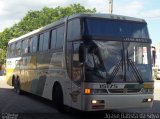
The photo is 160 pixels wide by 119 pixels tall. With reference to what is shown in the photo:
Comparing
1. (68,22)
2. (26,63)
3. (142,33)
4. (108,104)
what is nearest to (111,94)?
(108,104)

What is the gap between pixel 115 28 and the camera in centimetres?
1170

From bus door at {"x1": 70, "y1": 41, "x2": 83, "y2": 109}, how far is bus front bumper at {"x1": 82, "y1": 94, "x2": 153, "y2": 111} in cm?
44

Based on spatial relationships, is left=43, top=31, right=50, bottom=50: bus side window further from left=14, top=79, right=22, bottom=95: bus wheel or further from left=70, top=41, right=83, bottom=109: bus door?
left=14, top=79, right=22, bottom=95: bus wheel

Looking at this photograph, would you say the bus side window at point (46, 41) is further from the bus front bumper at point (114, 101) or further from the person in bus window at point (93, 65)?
the bus front bumper at point (114, 101)

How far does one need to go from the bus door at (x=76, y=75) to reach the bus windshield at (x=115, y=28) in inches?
25.1

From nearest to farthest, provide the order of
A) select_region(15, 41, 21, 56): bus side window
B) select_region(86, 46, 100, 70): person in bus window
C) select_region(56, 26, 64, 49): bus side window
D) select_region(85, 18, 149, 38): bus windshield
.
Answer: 1. select_region(86, 46, 100, 70): person in bus window
2. select_region(85, 18, 149, 38): bus windshield
3. select_region(56, 26, 64, 49): bus side window
4. select_region(15, 41, 21, 56): bus side window

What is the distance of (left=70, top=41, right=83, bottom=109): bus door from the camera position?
11133mm

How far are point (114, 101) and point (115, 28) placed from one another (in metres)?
2.35

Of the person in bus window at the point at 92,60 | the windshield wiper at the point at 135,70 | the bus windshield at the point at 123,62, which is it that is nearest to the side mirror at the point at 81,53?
the person in bus window at the point at 92,60

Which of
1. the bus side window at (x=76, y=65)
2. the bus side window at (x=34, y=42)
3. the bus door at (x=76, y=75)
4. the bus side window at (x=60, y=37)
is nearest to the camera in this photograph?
the bus door at (x=76, y=75)

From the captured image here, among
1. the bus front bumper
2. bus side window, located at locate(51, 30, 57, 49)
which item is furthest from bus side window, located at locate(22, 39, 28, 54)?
the bus front bumper

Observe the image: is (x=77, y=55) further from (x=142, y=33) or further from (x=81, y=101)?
(x=142, y=33)

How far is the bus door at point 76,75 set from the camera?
36.5ft

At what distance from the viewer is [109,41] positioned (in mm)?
11312
